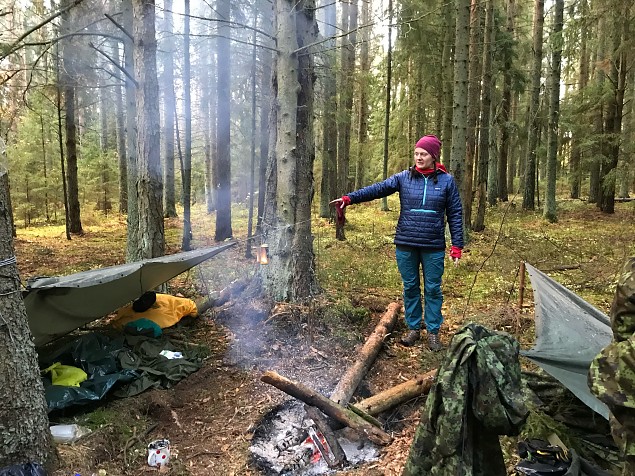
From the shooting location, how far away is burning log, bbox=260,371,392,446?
2.79m

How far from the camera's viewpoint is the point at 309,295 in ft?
15.3

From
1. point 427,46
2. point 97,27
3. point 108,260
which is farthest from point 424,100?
point 108,260

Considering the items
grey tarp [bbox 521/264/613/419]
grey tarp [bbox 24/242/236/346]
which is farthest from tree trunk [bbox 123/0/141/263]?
grey tarp [bbox 521/264/613/419]

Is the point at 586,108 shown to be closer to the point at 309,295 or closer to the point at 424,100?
the point at 424,100

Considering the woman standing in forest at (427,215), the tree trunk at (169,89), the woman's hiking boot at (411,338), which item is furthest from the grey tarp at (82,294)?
the tree trunk at (169,89)

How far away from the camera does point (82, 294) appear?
11.3 feet

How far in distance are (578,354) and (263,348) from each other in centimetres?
255

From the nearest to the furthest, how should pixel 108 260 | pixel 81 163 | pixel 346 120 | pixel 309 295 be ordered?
1. pixel 309 295
2. pixel 108 260
3. pixel 346 120
4. pixel 81 163

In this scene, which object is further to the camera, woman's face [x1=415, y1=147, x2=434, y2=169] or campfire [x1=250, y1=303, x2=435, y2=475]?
woman's face [x1=415, y1=147, x2=434, y2=169]

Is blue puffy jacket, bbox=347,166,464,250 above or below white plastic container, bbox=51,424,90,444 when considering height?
above

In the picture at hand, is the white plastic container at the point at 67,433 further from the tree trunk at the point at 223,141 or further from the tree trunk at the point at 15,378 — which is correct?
the tree trunk at the point at 223,141

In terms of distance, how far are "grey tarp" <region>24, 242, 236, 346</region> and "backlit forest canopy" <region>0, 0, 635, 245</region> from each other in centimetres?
189

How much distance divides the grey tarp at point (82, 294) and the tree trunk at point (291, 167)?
1.05 m

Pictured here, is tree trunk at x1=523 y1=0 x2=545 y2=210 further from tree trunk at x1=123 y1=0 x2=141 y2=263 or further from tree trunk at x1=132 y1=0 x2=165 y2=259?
tree trunk at x1=132 y1=0 x2=165 y2=259
